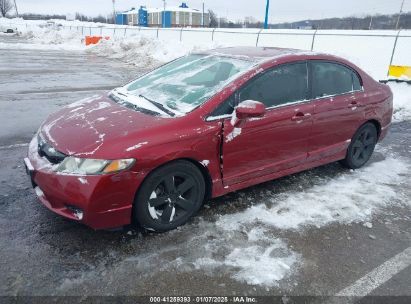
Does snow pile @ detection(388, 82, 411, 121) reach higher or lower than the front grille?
lower

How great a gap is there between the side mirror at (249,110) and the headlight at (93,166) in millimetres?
1121

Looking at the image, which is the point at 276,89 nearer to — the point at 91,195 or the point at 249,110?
the point at 249,110

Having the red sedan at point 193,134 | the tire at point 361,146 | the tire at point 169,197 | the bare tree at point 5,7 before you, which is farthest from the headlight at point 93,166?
the bare tree at point 5,7

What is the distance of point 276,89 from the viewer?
12.8ft

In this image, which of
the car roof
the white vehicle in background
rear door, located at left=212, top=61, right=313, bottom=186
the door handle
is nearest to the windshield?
the car roof

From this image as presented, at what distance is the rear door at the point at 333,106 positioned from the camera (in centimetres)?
426

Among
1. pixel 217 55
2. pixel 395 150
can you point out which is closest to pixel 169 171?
pixel 217 55

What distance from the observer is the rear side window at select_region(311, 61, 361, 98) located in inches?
168

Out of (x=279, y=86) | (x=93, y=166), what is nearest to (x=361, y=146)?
(x=279, y=86)

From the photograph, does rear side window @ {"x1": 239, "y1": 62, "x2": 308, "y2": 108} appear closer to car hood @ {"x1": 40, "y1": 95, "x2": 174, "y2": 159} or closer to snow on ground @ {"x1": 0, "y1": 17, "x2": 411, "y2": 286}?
car hood @ {"x1": 40, "y1": 95, "x2": 174, "y2": 159}

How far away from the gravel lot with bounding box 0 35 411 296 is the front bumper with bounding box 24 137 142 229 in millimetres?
289

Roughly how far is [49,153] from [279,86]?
7.87 ft

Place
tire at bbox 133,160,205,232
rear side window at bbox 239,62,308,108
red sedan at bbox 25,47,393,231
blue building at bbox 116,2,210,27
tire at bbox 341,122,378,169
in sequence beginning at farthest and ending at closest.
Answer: blue building at bbox 116,2,210,27 < tire at bbox 341,122,378,169 < rear side window at bbox 239,62,308,108 < tire at bbox 133,160,205,232 < red sedan at bbox 25,47,393,231

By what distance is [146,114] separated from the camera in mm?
3416
